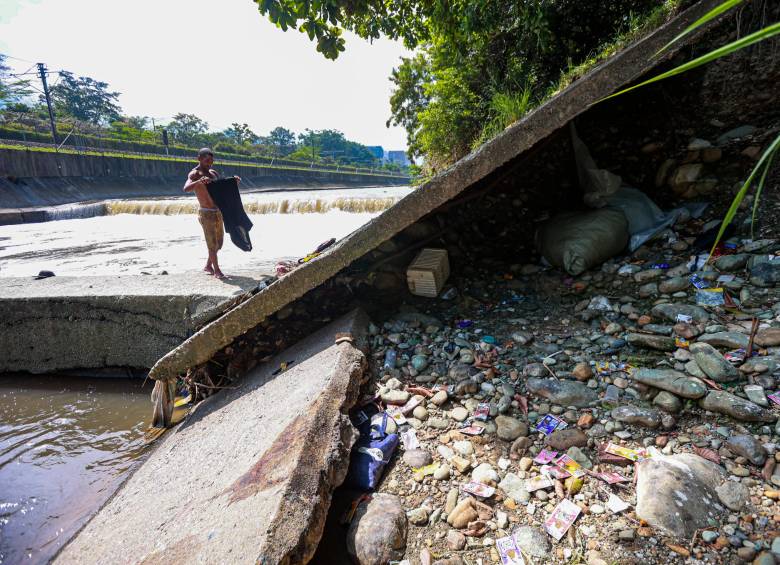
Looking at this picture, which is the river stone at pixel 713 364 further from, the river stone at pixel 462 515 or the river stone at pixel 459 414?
the river stone at pixel 462 515

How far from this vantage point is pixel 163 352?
322 centimetres

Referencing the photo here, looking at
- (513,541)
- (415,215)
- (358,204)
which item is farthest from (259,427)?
(358,204)

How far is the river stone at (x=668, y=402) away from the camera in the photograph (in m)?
1.55

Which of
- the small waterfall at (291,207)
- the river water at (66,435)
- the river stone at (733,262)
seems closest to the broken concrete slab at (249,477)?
the river water at (66,435)

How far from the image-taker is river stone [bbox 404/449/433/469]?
162 centimetres

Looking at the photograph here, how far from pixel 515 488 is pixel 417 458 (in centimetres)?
41

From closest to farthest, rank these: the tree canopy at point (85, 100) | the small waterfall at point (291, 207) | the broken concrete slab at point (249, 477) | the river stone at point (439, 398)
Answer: the broken concrete slab at point (249, 477)
the river stone at point (439, 398)
the small waterfall at point (291, 207)
the tree canopy at point (85, 100)

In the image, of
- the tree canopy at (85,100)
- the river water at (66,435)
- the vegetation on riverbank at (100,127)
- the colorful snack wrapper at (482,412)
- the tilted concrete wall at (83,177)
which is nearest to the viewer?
the colorful snack wrapper at (482,412)

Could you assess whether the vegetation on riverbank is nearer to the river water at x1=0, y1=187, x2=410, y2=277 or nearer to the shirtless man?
the river water at x1=0, y1=187, x2=410, y2=277

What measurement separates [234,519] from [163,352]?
2.37 m

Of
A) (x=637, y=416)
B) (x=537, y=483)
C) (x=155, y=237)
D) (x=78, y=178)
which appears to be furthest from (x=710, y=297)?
(x=78, y=178)

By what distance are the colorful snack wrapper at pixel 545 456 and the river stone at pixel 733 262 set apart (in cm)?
149

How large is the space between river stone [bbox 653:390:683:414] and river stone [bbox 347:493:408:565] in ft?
3.70

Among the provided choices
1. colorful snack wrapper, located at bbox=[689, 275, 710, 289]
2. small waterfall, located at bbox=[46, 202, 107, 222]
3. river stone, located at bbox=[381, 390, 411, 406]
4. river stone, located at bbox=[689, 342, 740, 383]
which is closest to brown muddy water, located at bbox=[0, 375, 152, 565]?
river stone, located at bbox=[381, 390, 411, 406]
